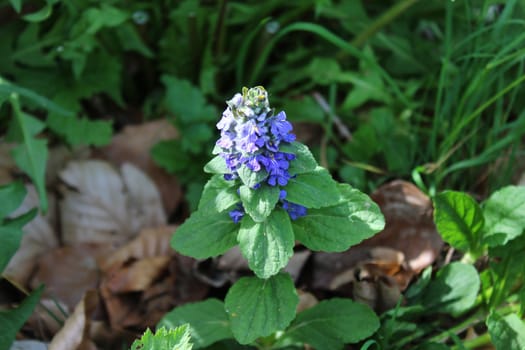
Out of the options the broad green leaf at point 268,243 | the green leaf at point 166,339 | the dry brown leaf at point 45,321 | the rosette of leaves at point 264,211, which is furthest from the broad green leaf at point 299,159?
the dry brown leaf at point 45,321

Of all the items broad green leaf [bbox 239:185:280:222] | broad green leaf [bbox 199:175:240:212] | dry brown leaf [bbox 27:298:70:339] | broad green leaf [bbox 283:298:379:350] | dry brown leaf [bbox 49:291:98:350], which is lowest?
dry brown leaf [bbox 27:298:70:339]

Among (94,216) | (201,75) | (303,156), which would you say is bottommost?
(94,216)

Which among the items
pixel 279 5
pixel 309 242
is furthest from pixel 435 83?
pixel 309 242

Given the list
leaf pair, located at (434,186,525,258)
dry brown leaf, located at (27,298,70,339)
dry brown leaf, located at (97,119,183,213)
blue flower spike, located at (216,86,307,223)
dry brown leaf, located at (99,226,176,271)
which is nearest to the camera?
blue flower spike, located at (216,86,307,223)

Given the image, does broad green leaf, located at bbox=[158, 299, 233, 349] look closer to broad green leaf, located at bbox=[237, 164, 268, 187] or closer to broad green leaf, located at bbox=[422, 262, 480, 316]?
broad green leaf, located at bbox=[237, 164, 268, 187]

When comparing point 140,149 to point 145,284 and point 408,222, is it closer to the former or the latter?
point 145,284

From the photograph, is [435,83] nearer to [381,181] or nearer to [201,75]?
[381,181]

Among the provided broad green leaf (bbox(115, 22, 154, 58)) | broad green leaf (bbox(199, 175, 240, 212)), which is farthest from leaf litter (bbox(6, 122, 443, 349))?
broad green leaf (bbox(199, 175, 240, 212))
